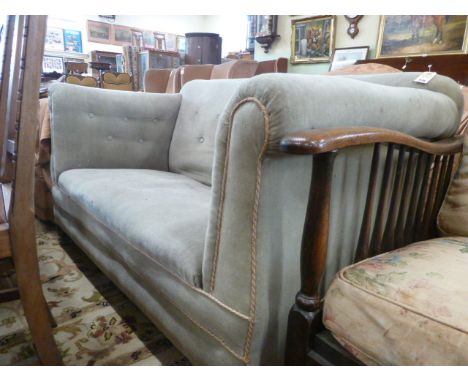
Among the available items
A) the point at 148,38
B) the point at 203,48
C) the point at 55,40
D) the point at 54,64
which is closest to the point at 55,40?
the point at 55,40

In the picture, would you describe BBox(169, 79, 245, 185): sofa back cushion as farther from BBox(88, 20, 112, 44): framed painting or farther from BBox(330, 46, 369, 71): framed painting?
BBox(88, 20, 112, 44): framed painting

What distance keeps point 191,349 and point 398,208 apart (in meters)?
0.59

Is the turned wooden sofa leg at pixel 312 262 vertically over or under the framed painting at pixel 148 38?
under

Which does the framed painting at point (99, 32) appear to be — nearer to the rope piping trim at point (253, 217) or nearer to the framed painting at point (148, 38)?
the framed painting at point (148, 38)

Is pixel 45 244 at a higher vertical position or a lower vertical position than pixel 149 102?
lower

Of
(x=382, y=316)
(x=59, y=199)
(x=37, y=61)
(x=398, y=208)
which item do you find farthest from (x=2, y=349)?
(x=398, y=208)

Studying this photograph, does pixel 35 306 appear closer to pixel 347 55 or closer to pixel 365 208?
pixel 365 208

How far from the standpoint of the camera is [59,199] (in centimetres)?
153

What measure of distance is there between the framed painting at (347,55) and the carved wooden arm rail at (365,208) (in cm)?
250

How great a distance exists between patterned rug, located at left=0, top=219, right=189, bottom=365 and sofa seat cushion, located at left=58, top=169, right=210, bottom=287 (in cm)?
22

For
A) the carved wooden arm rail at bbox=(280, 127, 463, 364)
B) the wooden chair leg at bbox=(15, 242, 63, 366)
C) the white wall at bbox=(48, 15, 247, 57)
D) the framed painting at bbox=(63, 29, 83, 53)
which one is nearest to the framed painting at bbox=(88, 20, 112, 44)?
the white wall at bbox=(48, 15, 247, 57)

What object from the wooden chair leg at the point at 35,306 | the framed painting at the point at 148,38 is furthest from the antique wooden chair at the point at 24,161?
the framed painting at the point at 148,38

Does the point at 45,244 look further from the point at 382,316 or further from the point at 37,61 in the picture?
the point at 382,316

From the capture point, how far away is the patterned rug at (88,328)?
95cm
